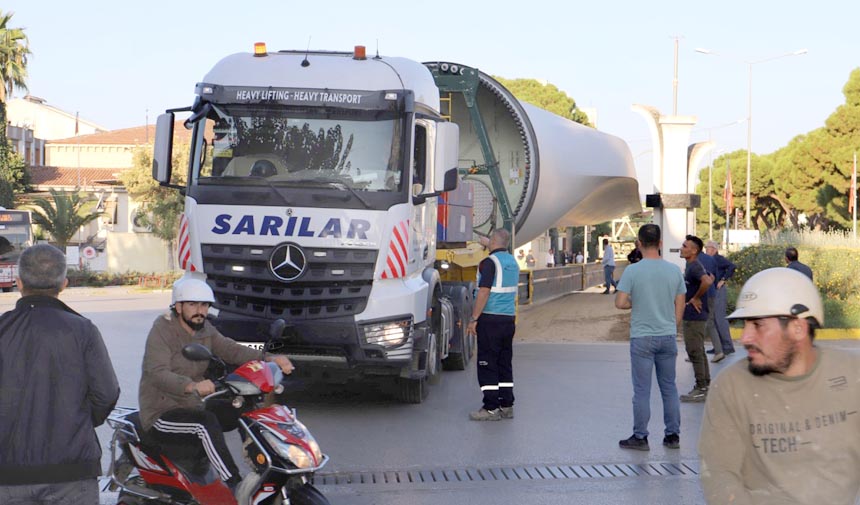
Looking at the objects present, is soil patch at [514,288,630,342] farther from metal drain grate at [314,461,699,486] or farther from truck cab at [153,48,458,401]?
metal drain grate at [314,461,699,486]

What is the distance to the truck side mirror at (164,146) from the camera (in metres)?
11.5

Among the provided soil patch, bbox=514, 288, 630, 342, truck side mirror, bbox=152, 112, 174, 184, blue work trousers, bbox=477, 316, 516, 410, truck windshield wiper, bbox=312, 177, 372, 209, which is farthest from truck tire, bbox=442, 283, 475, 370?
soil patch, bbox=514, 288, 630, 342

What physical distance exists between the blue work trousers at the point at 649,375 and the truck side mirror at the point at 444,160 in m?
2.80

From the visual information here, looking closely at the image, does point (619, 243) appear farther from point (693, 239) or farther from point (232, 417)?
point (232, 417)

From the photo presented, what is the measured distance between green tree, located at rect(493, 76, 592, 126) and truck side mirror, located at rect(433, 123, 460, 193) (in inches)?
2495

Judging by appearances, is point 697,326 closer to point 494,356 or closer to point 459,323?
point 494,356

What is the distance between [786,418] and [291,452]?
2.95 meters

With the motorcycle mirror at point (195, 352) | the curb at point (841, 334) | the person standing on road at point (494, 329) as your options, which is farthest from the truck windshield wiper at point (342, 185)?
the curb at point (841, 334)

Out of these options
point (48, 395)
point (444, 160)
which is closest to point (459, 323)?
point (444, 160)

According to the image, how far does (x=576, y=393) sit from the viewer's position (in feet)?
43.2

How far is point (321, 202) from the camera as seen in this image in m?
11.1

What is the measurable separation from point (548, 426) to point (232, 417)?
192 inches

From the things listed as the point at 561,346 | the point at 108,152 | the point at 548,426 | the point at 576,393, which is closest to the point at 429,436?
the point at 548,426

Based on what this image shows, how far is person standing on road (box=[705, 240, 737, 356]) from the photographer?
640 inches
